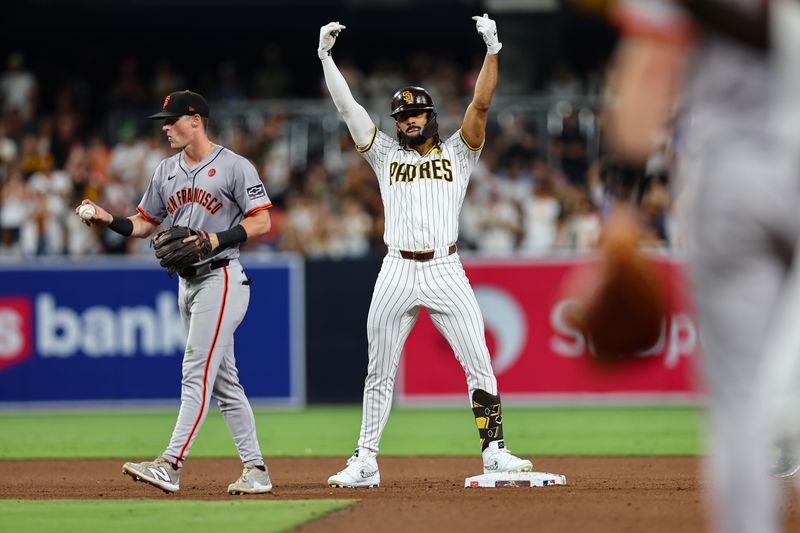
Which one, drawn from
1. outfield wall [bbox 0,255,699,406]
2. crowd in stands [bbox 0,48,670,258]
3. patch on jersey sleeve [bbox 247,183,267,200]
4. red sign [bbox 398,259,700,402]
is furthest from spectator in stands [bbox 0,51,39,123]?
patch on jersey sleeve [bbox 247,183,267,200]

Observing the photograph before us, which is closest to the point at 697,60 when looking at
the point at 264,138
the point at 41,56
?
the point at 264,138

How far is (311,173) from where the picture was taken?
1852cm

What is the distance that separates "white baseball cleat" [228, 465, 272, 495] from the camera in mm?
7531

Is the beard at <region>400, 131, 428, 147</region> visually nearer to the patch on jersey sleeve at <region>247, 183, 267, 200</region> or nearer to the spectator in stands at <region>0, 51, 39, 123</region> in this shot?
the patch on jersey sleeve at <region>247, 183, 267, 200</region>

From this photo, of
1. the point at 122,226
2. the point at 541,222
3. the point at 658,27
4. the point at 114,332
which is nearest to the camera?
the point at 658,27

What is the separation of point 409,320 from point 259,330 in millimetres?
7604

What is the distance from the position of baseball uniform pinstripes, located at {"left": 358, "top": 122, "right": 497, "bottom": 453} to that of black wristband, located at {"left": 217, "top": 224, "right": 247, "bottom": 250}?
2.91 feet

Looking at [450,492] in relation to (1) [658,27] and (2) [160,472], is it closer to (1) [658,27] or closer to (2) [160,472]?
(2) [160,472]

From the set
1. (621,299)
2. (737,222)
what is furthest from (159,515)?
(737,222)

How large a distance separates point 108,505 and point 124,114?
45.8 feet

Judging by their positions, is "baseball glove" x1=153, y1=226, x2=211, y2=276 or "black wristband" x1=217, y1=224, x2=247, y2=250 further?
"black wristband" x1=217, y1=224, x2=247, y2=250

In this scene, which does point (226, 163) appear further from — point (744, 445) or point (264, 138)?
point (264, 138)

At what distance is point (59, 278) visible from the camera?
1540 centimetres

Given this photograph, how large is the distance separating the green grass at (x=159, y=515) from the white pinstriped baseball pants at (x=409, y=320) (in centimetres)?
100
